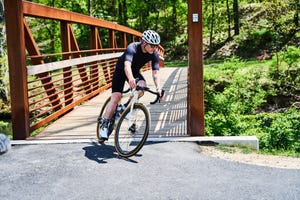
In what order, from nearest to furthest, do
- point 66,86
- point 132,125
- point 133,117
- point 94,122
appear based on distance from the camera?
point 133,117
point 132,125
point 94,122
point 66,86

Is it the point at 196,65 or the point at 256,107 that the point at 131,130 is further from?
the point at 256,107

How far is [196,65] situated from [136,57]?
1091mm

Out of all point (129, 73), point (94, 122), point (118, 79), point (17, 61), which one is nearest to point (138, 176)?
point (129, 73)

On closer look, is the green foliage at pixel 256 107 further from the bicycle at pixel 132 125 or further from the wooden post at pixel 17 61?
the wooden post at pixel 17 61

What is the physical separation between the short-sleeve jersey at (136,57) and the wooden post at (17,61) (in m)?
1.53

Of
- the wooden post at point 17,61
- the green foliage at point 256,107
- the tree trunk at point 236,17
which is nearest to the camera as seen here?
the wooden post at point 17,61

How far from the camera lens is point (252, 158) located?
5801 mm

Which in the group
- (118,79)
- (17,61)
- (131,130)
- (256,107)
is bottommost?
(256,107)

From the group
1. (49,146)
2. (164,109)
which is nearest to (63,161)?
(49,146)

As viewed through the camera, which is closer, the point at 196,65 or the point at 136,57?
the point at 136,57

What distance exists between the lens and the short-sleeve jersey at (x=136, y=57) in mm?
5527

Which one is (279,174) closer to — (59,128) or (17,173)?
(17,173)

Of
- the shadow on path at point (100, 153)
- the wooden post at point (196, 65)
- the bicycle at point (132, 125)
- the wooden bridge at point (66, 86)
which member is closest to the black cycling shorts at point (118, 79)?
the bicycle at point (132, 125)

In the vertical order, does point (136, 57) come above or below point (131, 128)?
above
